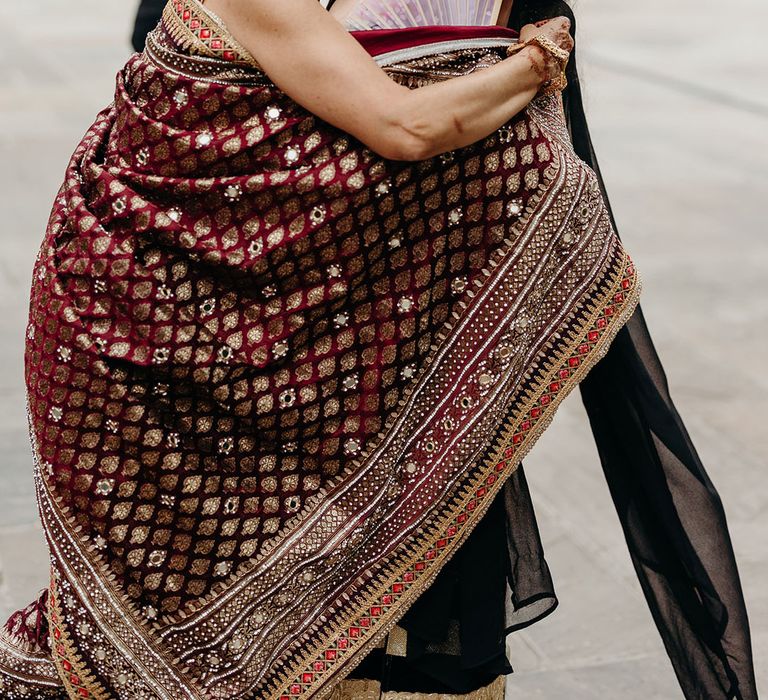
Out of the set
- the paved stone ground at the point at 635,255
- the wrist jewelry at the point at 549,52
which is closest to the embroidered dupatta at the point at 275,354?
the wrist jewelry at the point at 549,52

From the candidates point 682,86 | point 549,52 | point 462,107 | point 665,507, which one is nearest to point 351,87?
point 462,107

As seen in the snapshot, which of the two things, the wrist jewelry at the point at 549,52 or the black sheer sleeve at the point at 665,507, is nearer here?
the wrist jewelry at the point at 549,52

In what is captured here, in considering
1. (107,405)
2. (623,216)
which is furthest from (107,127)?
(623,216)

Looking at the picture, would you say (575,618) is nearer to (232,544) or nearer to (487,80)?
(232,544)

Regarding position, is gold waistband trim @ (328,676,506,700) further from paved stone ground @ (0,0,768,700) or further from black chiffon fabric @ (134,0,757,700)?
paved stone ground @ (0,0,768,700)

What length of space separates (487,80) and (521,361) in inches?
19.0

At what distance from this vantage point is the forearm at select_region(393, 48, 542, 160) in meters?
2.03

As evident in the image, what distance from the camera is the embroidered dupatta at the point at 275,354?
2.11 metres

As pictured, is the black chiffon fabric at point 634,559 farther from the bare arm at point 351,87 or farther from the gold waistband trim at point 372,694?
the bare arm at point 351,87

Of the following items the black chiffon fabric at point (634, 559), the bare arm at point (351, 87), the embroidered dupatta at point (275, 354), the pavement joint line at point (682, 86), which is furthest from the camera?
the pavement joint line at point (682, 86)

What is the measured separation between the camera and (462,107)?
6.75 ft

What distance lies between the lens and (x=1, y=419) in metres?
4.55

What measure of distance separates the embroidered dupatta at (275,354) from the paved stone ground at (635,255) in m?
0.65

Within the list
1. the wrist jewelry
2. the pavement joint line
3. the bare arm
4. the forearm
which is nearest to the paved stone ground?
the pavement joint line
